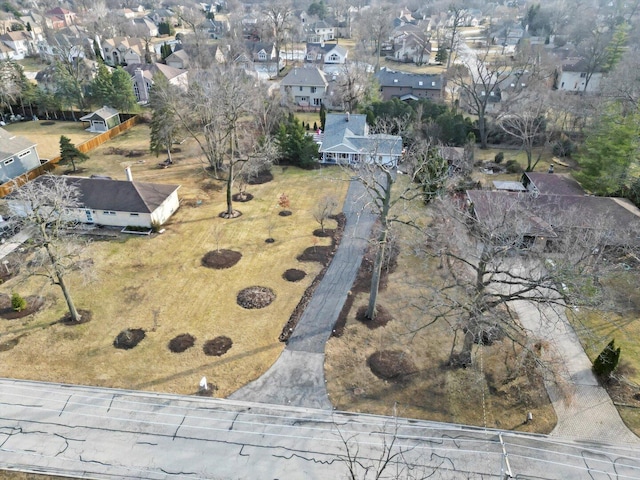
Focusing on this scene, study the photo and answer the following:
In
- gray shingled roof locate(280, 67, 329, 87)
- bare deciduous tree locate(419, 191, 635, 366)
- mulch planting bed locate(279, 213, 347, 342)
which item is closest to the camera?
bare deciduous tree locate(419, 191, 635, 366)

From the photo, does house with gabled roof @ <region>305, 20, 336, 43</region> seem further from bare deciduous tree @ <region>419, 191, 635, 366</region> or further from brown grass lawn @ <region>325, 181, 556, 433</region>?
brown grass lawn @ <region>325, 181, 556, 433</region>

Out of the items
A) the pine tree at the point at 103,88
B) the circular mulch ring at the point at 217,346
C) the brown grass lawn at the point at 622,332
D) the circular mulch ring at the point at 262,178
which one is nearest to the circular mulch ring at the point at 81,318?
the circular mulch ring at the point at 217,346

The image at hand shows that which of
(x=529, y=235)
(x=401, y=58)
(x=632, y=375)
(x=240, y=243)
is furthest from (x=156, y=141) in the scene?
(x=401, y=58)

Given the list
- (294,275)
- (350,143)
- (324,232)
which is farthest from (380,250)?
(350,143)

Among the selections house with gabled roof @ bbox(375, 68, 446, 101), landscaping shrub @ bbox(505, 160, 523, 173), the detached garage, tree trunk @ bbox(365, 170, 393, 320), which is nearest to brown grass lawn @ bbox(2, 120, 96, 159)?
the detached garage

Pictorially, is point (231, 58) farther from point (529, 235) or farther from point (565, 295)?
point (565, 295)

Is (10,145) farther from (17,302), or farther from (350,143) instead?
(350,143)

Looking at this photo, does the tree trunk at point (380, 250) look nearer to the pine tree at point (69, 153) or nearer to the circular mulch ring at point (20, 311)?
the circular mulch ring at point (20, 311)
